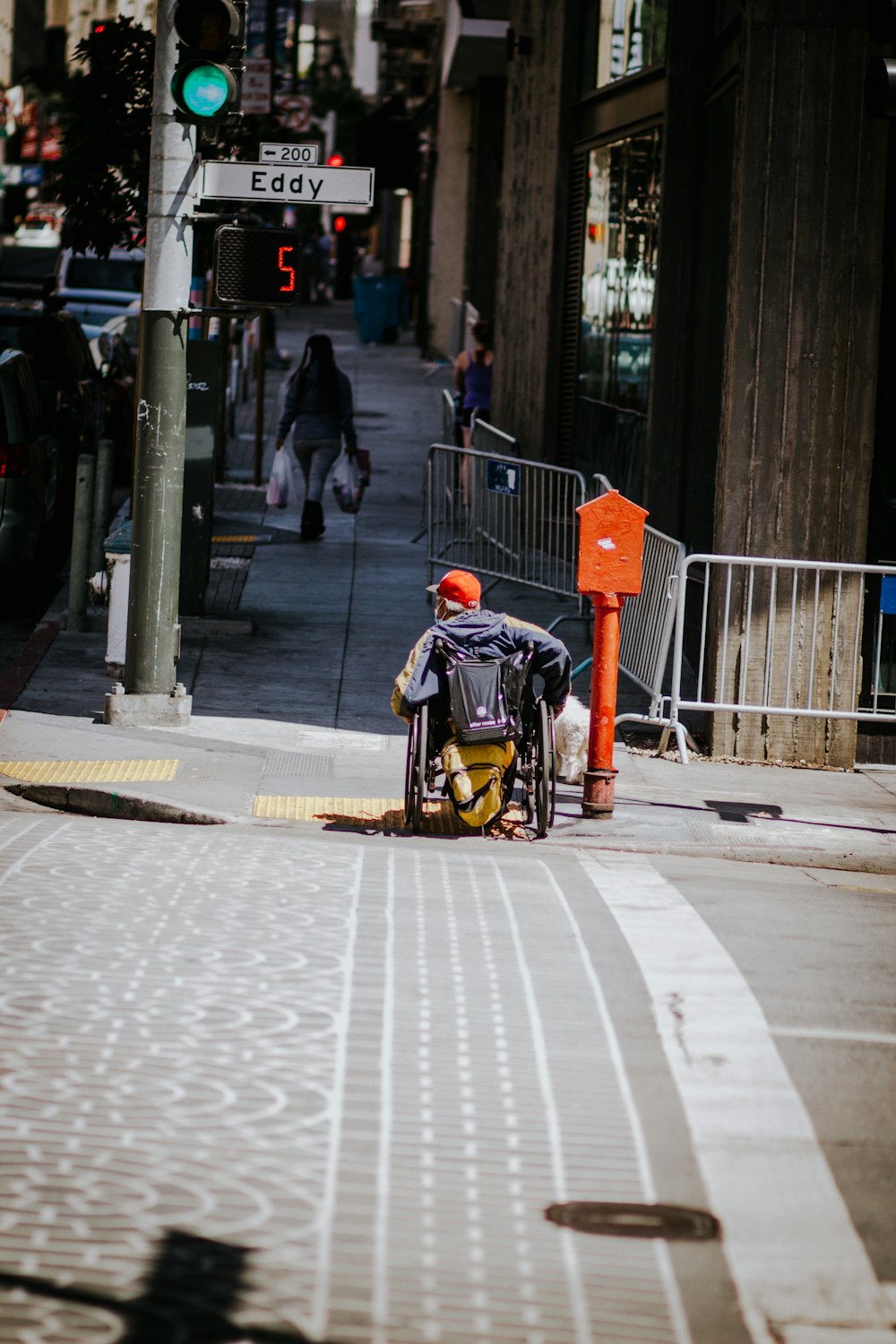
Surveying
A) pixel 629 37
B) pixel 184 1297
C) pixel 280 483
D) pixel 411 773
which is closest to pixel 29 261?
pixel 280 483

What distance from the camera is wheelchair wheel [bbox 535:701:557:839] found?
8633 mm

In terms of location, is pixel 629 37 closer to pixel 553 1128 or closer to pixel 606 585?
pixel 606 585

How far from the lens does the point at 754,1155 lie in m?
4.84

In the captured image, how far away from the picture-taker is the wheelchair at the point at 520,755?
28.0ft

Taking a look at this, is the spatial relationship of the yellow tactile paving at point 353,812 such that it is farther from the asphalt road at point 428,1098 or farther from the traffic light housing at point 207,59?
the traffic light housing at point 207,59

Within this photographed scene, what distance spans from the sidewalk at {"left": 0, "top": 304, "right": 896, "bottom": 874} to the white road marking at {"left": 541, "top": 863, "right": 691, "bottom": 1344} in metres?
1.70

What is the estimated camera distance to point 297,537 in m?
17.2

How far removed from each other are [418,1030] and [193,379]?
764cm

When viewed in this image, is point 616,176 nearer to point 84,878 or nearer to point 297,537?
point 297,537

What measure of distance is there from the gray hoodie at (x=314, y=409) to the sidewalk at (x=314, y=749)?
1128 mm

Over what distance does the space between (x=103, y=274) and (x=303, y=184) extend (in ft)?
64.1

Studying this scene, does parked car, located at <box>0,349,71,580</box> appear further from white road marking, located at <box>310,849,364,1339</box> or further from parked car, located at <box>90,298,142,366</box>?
white road marking, located at <box>310,849,364,1339</box>

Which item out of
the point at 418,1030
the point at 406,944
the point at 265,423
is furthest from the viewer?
the point at 265,423

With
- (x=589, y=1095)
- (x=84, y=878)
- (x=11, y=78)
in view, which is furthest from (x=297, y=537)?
(x=11, y=78)
